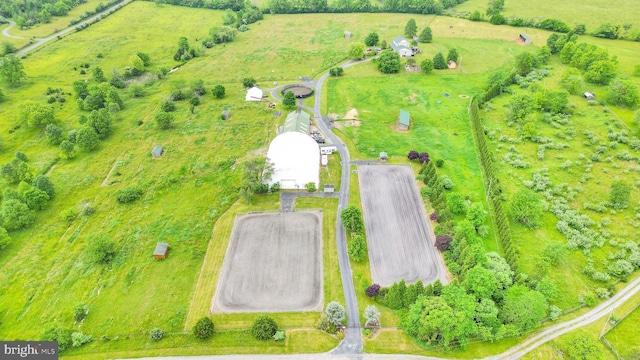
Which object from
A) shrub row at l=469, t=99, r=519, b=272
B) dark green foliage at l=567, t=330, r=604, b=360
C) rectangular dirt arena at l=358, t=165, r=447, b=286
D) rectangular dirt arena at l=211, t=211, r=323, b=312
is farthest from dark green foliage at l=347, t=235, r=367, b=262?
dark green foliage at l=567, t=330, r=604, b=360

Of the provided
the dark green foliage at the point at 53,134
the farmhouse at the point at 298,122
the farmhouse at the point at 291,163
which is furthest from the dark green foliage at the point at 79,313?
the dark green foliage at the point at 53,134

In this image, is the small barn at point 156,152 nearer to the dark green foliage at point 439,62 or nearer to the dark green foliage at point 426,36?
the dark green foliage at point 439,62

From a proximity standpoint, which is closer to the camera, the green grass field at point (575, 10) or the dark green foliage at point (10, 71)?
the dark green foliage at point (10, 71)

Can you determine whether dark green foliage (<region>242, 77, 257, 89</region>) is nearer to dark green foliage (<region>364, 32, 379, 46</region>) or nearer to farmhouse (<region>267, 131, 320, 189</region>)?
farmhouse (<region>267, 131, 320, 189</region>)

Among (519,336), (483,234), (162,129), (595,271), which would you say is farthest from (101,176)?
(595,271)

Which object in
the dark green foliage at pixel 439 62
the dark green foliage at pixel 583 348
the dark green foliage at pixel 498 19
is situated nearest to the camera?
the dark green foliage at pixel 583 348

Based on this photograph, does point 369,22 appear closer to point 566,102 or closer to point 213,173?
point 566,102
